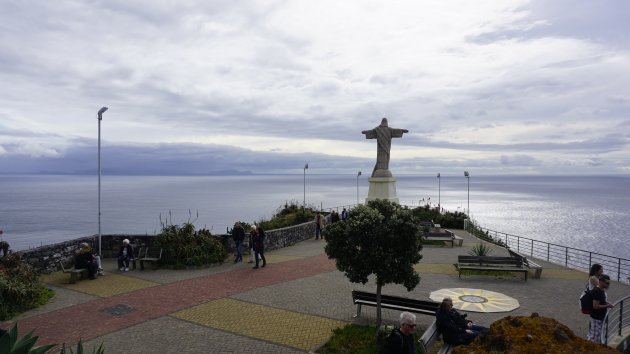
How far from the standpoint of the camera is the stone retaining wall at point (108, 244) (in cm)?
1442

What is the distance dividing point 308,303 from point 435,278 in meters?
5.02

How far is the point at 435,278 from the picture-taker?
14.5m

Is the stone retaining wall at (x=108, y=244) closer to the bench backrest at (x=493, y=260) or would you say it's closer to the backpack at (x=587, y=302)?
the bench backrest at (x=493, y=260)

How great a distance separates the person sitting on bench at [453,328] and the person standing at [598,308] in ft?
6.98

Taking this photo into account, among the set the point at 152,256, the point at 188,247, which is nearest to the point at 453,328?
the point at 188,247

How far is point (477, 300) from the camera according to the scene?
A: 11453 millimetres

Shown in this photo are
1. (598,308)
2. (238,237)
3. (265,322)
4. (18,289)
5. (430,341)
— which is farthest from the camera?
(238,237)

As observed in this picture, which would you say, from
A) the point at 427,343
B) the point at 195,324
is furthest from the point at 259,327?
the point at 427,343

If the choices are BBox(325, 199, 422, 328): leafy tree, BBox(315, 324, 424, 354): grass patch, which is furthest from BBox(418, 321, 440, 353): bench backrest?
BBox(325, 199, 422, 328): leafy tree

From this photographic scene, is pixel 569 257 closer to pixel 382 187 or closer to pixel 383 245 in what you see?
pixel 382 187

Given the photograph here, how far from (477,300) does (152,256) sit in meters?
10.7

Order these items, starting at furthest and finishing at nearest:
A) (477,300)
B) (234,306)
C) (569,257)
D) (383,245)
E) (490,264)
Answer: (569,257), (490,264), (477,300), (234,306), (383,245)

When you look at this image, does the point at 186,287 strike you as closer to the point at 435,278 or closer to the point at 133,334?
the point at 133,334

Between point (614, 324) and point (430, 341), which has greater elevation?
point (430, 341)
